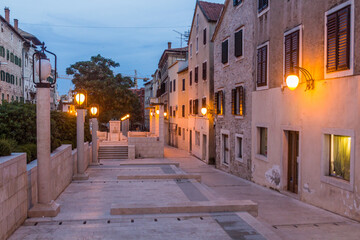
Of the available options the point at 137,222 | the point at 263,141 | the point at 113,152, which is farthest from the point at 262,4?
the point at 113,152

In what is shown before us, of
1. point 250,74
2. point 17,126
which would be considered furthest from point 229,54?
point 17,126

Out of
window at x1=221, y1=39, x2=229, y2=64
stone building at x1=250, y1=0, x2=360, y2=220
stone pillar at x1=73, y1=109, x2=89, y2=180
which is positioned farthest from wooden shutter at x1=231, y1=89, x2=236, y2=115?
stone pillar at x1=73, y1=109, x2=89, y2=180

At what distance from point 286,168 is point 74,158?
27.0ft

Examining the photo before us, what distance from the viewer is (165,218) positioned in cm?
739

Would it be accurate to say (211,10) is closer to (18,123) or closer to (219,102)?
(219,102)

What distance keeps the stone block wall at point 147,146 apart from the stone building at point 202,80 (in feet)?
11.3

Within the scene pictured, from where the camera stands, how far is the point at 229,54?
67.9ft

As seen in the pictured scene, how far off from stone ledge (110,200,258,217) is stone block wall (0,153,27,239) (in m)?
1.88

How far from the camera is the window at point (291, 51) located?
12.4 metres

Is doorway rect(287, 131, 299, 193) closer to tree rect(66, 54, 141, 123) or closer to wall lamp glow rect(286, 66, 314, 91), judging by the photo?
wall lamp glow rect(286, 66, 314, 91)

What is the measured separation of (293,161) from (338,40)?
495 centimetres

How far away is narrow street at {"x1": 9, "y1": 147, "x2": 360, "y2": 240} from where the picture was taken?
6.41 metres

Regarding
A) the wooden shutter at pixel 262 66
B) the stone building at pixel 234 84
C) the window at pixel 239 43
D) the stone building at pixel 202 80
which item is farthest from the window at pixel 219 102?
the wooden shutter at pixel 262 66

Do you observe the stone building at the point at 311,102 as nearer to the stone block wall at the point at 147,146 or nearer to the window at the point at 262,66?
the window at the point at 262,66
